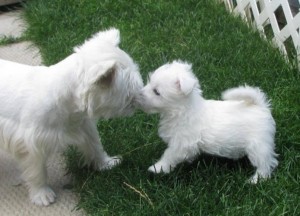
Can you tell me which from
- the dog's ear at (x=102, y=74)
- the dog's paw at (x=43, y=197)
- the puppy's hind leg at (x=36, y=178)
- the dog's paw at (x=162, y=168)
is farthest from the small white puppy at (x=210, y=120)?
the dog's paw at (x=43, y=197)

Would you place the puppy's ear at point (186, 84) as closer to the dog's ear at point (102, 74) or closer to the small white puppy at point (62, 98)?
the small white puppy at point (62, 98)

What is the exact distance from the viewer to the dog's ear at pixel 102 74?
2.19 metres

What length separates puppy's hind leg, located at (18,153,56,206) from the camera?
2.68m

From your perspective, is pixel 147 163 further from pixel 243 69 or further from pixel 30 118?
pixel 243 69

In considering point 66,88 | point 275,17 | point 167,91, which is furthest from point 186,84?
point 275,17

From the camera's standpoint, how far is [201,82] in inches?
141

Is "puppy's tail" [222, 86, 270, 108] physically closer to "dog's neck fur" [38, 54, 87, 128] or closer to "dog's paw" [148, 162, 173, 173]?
"dog's paw" [148, 162, 173, 173]

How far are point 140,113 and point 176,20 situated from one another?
1.52 meters

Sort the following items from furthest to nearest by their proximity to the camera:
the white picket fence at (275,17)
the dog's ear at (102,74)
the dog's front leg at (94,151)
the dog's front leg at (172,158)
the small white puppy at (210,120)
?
the white picket fence at (275,17), the dog's front leg at (94,151), the dog's front leg at (172,158), the small white puppy at (210,120), the dog's ear at (102,74)

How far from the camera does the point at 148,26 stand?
4.51 m

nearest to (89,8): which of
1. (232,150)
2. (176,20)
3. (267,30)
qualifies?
(176,20)

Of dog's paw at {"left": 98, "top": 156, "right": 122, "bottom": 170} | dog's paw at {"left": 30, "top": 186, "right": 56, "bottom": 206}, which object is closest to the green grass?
dog's paw at {"left": 98, "top": 156, "right": 122, "bottom": 170}

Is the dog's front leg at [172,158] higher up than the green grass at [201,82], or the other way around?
the dog's front leg at [172,158]

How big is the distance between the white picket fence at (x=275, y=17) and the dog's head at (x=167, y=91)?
1451mm
